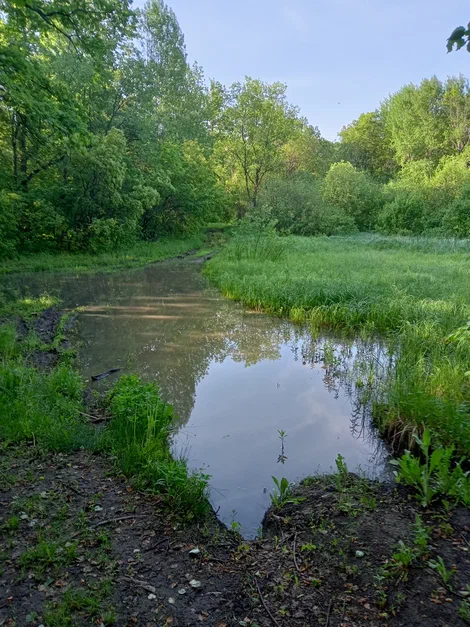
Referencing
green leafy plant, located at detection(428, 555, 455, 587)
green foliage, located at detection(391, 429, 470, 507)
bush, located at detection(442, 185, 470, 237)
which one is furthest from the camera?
bush, located at detection(442, 185, 470, 237)

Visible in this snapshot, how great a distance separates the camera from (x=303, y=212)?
3397 centimetres

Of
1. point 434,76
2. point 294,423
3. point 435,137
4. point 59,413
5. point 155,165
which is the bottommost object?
point 294,423

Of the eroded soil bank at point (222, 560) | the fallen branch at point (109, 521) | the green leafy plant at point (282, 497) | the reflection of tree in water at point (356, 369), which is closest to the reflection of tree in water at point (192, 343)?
the reflection of tree in water at point (356, 369)

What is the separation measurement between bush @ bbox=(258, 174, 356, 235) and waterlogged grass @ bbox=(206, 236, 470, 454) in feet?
45.3

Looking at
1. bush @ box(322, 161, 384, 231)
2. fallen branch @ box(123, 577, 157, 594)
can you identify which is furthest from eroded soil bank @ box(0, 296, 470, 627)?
bush @ box(322, 161, 384, 231)

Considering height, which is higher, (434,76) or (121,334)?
(434,76)

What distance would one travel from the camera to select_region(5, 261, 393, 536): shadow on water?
4539 mm

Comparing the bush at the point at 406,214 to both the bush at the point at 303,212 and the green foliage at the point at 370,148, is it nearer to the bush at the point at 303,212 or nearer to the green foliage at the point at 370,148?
the bush at the point at 303,212

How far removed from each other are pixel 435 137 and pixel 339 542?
5536 cm

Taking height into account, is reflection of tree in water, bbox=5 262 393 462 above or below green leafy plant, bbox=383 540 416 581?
below

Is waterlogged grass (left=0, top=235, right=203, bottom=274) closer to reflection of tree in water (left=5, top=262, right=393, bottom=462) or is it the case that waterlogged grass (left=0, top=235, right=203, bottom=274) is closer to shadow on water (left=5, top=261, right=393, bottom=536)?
reflection of tree in water (left=5, top=262, right=393, bottom=462)

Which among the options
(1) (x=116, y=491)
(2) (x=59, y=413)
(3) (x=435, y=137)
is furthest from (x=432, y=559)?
(3) (x=435, y=137)

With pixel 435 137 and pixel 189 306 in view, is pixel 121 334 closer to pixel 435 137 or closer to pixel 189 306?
pixel 189 306

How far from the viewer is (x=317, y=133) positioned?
60.0m
